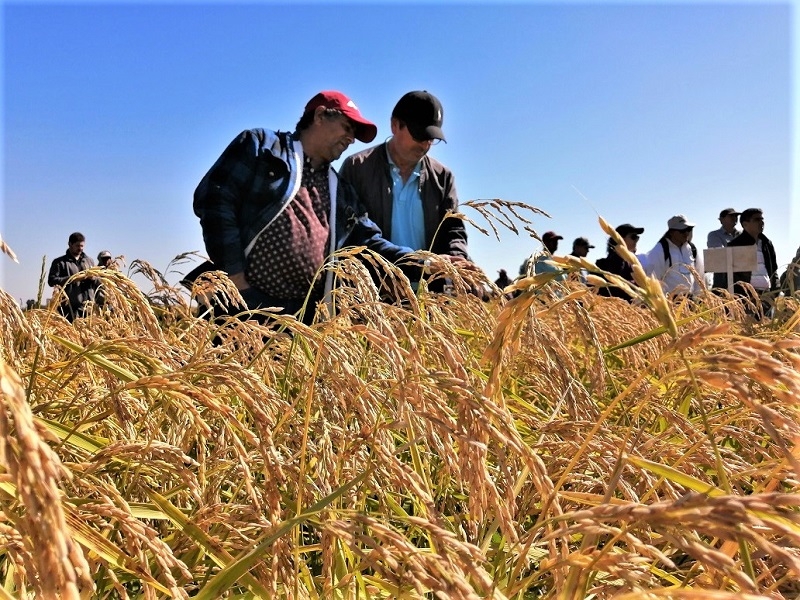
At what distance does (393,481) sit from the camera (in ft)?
3.30

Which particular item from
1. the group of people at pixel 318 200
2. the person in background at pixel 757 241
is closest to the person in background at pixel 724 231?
the person in background at pixel 757 241

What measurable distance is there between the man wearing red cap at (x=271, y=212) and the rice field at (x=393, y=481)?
1857 mm

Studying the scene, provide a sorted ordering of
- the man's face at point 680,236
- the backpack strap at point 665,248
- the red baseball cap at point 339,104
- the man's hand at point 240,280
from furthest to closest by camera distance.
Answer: the man's face at point 680,236 → the backpack strap at point 665,248 → the red baseball cap at point 339,104 → the man's hand at point 240,280

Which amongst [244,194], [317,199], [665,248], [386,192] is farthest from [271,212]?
[665,248]

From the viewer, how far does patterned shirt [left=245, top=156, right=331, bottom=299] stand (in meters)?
3.64

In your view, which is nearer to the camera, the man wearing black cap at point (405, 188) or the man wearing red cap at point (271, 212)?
the man wearing red cap at point (271, 212)

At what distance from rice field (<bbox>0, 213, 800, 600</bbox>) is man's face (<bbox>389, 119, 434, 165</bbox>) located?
2.53 meters

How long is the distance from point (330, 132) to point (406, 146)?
53 centimetres

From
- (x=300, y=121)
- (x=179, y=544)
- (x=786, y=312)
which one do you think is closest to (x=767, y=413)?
(x=179, y=544)

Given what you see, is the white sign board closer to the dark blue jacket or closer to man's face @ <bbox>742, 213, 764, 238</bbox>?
man's face @ <bbox>742, 213, 764, 238</bbox>

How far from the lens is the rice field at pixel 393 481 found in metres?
0.61

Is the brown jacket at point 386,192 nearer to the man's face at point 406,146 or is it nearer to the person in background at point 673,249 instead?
the man's face at point 406,146

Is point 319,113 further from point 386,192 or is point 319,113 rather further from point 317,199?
point 386,192

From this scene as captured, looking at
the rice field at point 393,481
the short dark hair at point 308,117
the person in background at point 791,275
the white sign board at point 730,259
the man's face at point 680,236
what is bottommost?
the rice field at point 393,481
